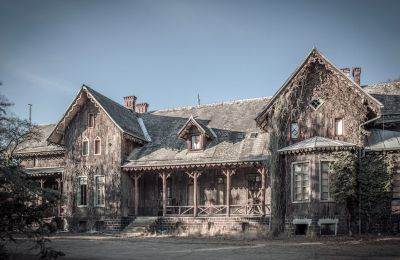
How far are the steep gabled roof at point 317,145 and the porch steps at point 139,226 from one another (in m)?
9.47

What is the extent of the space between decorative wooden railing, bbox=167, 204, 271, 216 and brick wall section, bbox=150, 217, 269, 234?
1.84ft

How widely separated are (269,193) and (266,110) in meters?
5.33

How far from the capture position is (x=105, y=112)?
3009 centimetres

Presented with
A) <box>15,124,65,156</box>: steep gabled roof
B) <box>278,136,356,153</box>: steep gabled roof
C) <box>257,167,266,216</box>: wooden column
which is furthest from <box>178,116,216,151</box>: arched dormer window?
<box>15,124,65,156</box>: steep gabled roof

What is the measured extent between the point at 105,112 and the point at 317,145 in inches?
579

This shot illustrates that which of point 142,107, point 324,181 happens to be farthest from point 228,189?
point 142,107

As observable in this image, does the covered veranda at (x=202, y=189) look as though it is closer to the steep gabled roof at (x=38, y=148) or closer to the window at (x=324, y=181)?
the window at (x=324, y=181)

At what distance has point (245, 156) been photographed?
26375 millimetres

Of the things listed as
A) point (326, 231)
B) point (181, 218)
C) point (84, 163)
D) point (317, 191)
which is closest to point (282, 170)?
point (317, 191)

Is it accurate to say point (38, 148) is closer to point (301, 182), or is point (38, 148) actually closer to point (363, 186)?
point (301, 182)

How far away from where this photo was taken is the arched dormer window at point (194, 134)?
28766mm

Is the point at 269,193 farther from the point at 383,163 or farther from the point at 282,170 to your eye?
the point at 383,163

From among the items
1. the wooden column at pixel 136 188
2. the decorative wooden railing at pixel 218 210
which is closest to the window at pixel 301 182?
the decorative wooden railing at pixel 218 210

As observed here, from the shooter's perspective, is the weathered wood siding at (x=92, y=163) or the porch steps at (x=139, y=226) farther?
the weathered wood siding at (x=92, y=163)
